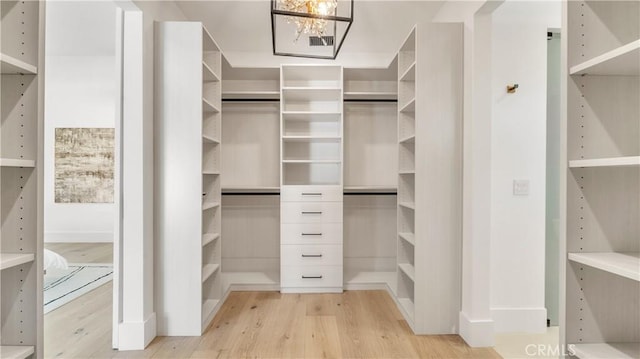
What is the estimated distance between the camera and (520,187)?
2627 mm

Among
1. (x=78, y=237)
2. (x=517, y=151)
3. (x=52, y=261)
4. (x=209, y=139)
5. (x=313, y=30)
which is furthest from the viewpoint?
(x=78, y=237)

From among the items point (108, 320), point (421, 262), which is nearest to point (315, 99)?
point (421, 262)

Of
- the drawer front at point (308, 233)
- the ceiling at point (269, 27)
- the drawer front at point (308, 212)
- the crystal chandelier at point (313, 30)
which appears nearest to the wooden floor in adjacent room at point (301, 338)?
the drawer front at point (308, 233)

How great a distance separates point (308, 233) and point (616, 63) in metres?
2.68

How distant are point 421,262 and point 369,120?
1.86 meters

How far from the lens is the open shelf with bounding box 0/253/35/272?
1129mm

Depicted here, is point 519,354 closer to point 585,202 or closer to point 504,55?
point 585,202

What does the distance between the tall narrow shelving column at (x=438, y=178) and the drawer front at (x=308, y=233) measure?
41.8 inches

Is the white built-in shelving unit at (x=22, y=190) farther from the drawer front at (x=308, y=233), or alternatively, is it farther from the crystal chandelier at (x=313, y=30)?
the drawer front at (x=308, y=233)

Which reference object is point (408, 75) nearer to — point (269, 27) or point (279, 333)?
point (269, 27)

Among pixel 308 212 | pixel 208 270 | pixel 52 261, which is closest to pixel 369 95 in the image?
pixel 308 212

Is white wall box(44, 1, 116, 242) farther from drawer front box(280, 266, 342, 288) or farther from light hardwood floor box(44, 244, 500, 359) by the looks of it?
drawer front box(280, 266, 342, 288)

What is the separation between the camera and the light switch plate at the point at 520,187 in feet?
8.61

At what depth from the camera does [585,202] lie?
127cm
